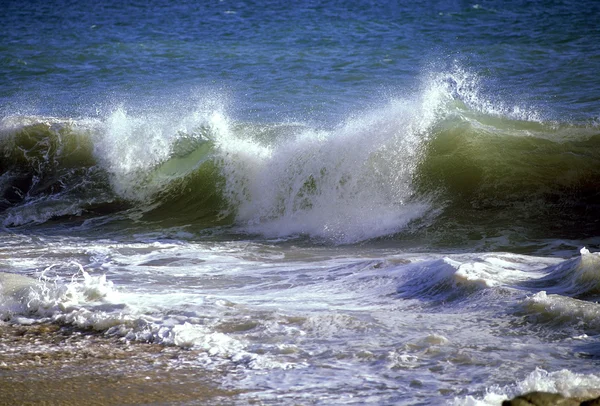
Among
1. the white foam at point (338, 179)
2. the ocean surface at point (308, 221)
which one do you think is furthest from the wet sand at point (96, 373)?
the white foam at point (338, 179)

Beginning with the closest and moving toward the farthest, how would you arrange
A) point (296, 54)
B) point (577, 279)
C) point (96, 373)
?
point (96, 373) → point (577, 279) → point (296, 54)

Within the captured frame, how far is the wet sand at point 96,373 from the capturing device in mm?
3908

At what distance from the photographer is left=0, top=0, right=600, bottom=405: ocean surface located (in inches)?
168

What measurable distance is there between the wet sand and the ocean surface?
18 millimetres

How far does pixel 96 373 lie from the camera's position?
14.0 ft

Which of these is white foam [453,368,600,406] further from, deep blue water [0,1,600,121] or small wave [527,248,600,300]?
deep blue water [0,1,600,121]

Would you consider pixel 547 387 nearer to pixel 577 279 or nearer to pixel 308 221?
pixel 577 279

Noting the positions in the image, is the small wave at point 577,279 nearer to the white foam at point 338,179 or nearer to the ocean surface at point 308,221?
the ocean surface at point 308,221

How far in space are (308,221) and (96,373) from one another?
489 centimetres

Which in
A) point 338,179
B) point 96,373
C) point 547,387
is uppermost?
point 338,179

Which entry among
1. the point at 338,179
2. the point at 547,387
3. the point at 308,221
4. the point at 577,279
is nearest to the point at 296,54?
the point at 338,179

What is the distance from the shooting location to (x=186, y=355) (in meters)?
4.49

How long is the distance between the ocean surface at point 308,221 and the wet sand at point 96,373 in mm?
18

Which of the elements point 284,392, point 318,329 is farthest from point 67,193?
point 284,392
